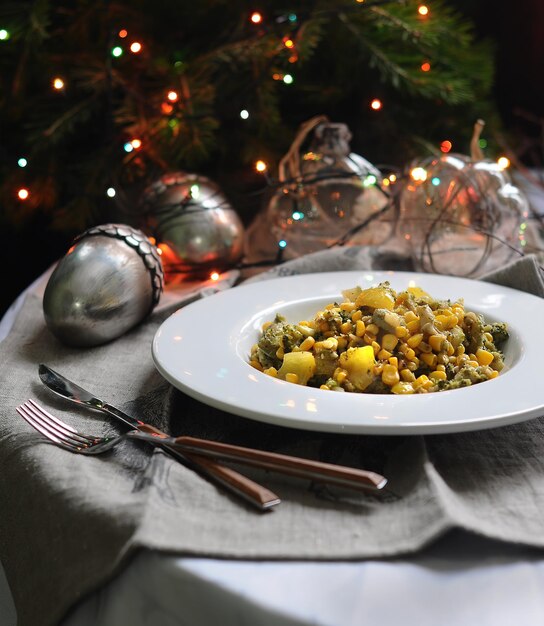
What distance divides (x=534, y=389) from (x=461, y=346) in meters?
0.19

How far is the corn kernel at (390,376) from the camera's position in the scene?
1.03 meters

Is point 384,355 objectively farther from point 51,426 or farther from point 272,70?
point 272,70

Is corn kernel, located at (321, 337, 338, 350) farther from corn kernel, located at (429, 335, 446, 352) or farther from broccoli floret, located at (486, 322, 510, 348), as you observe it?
broccoli floret, located at (486, 322, 510, 348)

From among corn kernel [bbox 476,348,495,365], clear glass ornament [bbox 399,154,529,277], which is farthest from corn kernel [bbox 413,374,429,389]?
clear glass ornament [bbox 399,154,529,277]

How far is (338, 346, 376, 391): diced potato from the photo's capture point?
1.03 metres

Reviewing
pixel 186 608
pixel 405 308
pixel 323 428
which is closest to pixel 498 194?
pixel 405 308

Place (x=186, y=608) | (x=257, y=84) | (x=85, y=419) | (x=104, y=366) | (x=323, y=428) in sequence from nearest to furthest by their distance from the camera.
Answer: (x=186, y=608)
(x=323, y=428)
(x=85, y=419)
(x=104, y=366)
(x=257, y=84)

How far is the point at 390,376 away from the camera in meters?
1.03

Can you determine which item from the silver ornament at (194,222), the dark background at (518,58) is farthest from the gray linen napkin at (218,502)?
the dark background at (518,58)

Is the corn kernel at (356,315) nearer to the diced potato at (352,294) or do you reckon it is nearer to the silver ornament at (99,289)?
the diced potato at (352,294)

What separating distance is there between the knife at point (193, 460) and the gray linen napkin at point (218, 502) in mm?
15

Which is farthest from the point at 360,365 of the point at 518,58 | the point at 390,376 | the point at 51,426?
the point at 518,58

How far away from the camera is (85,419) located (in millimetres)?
1077

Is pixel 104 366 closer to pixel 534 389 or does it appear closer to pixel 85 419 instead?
pixel 85 419
